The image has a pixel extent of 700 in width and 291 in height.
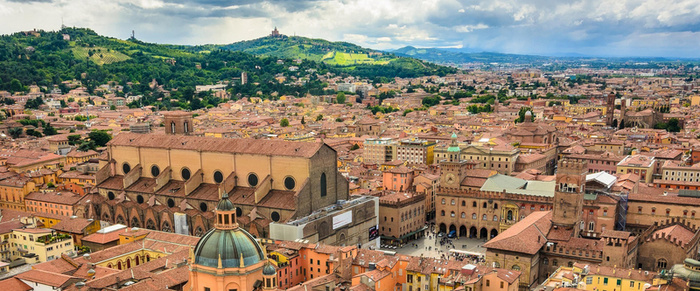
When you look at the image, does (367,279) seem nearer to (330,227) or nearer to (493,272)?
(493,272)

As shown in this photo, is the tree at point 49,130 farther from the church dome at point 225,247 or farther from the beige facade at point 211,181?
the church dome at point 225,247

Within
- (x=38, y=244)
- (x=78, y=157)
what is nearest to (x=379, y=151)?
(x=78, y=157)

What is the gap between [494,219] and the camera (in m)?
56.7

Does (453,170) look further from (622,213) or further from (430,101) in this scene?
(430,101)

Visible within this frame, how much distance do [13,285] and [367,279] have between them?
68.5 ft

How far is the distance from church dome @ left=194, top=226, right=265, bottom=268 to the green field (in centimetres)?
17189

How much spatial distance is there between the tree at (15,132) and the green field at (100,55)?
82.9 m

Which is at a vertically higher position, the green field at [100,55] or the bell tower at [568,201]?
the green field at [100,55]

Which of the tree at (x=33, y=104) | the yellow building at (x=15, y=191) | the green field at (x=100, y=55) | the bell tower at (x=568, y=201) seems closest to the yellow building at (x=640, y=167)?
the bell tower at (x=568, y=201)

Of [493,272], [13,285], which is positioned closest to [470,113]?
[493,272]

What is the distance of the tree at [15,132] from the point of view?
10250cm

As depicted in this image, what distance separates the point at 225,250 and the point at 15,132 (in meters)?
92.3

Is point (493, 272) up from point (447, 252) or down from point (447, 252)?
up

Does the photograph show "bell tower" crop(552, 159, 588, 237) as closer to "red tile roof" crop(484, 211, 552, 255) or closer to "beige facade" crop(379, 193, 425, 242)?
"red tile roof" crop(484, 211, 552, 255)
